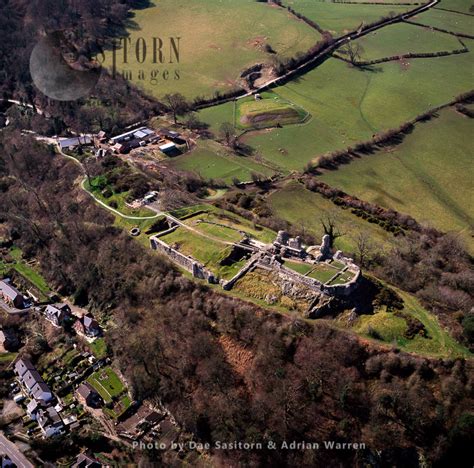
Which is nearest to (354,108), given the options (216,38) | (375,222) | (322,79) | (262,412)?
(322,79)

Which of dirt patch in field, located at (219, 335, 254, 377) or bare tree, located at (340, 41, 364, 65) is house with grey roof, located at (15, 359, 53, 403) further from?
bare tree, located at (340, 41, 364, 65)

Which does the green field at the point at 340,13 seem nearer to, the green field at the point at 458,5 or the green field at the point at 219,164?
the green field at the point at 458,5

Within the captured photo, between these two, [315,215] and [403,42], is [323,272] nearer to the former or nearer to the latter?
[315,215]

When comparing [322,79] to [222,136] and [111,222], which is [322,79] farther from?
[111,222]

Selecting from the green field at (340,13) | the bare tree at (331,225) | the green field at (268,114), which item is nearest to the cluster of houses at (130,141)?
the green field at (268,114)

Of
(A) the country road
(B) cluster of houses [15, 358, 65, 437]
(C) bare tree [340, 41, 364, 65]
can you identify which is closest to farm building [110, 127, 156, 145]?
(B) cluster of houses [15, 358, 65, 437]
